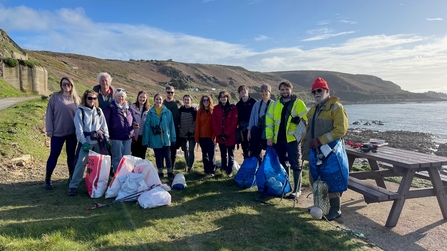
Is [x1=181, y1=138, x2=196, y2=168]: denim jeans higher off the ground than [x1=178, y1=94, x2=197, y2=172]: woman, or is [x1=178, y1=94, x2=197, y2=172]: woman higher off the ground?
[x1=178, y1=94, x2=197, y2=172]: woman

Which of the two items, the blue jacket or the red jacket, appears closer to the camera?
the blue jacket

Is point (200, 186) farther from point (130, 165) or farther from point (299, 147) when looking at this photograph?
point (299, 147)

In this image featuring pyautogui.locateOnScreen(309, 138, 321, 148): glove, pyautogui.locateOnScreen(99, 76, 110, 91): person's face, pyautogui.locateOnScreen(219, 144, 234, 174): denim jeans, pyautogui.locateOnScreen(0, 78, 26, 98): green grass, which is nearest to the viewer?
pyautogui.locateOnScreen(309, 138, 321, 148): glove

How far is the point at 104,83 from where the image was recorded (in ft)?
19.2

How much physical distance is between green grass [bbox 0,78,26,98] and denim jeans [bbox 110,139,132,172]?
46.8ft

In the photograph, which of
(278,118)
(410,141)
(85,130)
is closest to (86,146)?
(85,130)

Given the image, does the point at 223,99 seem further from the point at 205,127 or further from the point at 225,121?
the point at 205,127

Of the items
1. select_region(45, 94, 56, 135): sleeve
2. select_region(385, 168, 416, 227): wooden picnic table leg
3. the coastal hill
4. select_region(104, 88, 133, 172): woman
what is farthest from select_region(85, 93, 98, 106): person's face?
the coastal hill

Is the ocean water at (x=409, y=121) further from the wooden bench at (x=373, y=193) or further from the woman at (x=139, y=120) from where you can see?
the woman at (x=139, y=120)

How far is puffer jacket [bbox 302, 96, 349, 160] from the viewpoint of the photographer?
4.22 metres

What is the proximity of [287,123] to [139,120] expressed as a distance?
324 centimetres

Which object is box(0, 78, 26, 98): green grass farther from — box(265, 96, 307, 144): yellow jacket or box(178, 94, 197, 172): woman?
box(265, 96, 307, 144): yellow jacket

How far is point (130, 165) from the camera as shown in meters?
5.30

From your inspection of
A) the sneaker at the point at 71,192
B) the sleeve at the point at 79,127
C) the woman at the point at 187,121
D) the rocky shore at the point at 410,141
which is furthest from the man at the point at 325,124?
the rocky shore at the point at 410,141
